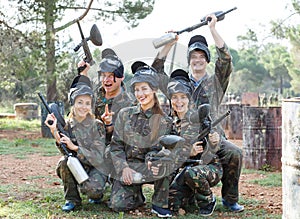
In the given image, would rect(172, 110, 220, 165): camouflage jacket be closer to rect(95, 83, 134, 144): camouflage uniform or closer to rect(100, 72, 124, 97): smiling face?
rect(95, 83, 134, 144): camouflage uniform

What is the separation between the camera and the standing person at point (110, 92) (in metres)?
4.95

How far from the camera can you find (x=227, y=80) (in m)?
4.86

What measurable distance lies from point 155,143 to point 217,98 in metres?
0.81

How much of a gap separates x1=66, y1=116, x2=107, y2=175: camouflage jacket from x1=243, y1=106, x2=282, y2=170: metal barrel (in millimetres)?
3377

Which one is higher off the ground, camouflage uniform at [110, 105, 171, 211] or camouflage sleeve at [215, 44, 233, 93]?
camouflage sleeve at [215, 44, 233, 93]

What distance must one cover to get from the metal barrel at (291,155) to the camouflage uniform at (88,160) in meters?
1.87

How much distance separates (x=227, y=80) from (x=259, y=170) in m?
3.10

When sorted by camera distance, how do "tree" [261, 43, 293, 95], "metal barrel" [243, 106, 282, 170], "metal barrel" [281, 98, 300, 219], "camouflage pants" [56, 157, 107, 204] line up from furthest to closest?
"tree" [261, 43, 293, 95], "metal barrel" [243, 106, 282, 170], "camouflage pants" [56, 157, 107, 204], "metal barrel" [281, 98, 300, 219]

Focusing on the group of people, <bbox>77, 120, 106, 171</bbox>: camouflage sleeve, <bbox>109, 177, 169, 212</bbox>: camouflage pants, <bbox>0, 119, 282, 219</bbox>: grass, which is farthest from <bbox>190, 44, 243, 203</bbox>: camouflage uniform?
<bbox>77, 120, 106, 171</bbox>: camouflage sleeve

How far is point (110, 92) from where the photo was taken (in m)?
5.06

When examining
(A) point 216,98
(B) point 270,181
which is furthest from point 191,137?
(B) point 270,181

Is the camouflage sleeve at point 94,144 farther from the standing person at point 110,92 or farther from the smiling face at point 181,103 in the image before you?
the smiling face at point 181,103

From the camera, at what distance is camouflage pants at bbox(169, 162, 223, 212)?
4.48 metres

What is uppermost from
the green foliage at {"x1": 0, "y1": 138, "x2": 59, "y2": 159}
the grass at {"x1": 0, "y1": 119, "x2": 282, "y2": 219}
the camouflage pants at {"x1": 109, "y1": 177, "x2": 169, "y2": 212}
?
the camouflage pants at {"x1": 109, "y1": 177, "x2": 169, "y2": 212}
